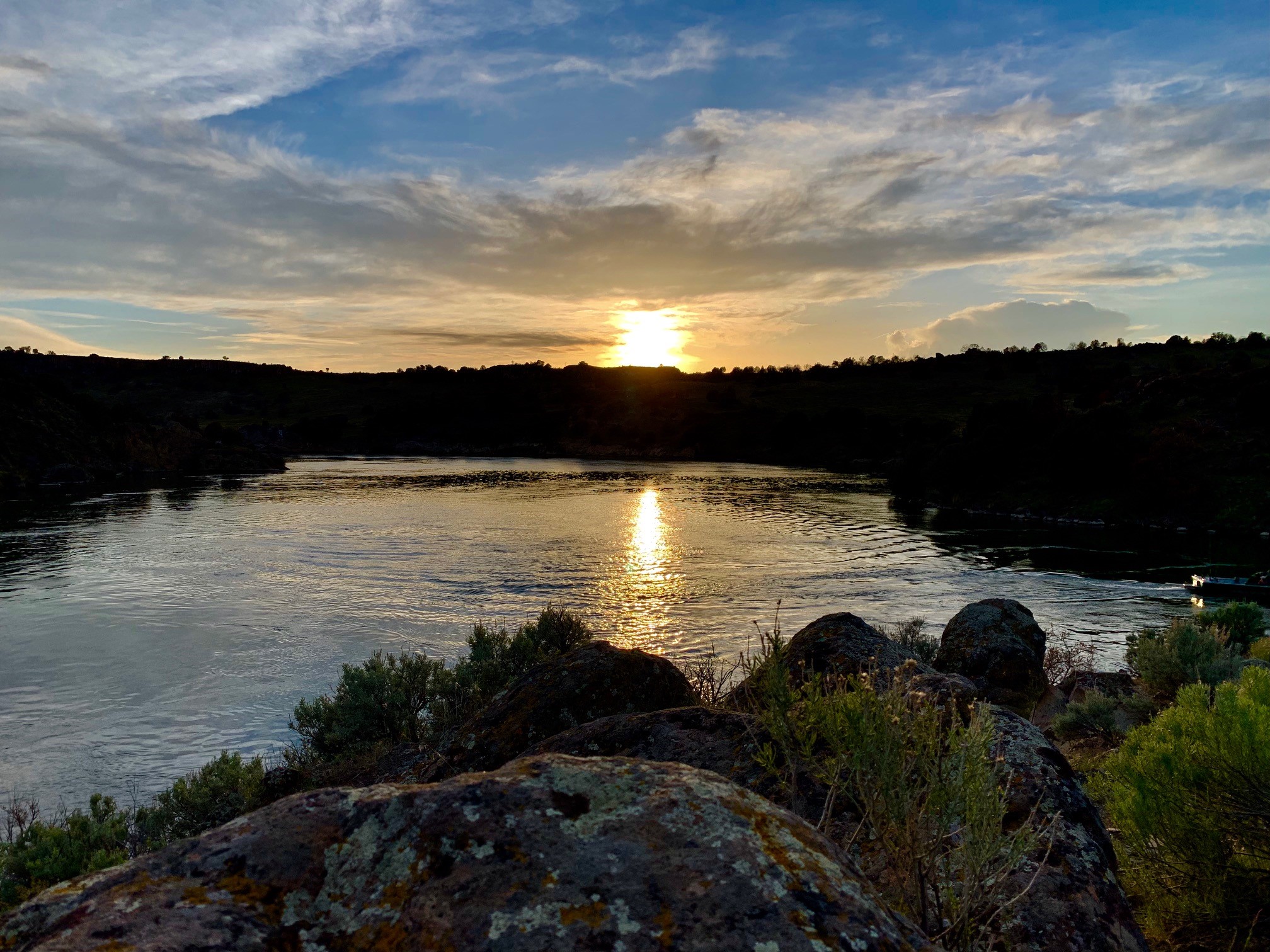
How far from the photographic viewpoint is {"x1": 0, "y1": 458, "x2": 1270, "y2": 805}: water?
1564 cm

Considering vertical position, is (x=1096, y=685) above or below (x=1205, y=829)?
below

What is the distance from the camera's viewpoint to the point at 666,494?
206 ft

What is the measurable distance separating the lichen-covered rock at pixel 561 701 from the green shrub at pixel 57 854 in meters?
2.83

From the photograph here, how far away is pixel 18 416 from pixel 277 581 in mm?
53429

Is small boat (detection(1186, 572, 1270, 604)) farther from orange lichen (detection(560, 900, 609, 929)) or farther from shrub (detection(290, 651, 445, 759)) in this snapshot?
orange lichen (detection(560, 900, 609, 929))

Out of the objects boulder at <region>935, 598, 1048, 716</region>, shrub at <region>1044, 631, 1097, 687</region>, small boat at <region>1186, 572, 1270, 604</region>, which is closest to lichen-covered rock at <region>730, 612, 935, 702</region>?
boulder at <region>935, 598, 1048, 716</region>

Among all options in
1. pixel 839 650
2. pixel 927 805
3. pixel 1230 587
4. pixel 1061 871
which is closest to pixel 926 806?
pixel 927 805

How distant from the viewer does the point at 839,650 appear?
769 centimetres

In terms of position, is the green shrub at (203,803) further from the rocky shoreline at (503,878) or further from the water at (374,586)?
the rocky shoreline at (503,878)

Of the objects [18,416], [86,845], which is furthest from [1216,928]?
[18,416]

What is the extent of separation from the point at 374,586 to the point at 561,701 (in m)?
22.7

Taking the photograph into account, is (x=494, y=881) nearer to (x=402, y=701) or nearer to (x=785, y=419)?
(x=402, y=701)

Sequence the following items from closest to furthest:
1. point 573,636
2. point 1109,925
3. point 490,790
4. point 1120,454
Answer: point 490,790 < point 1109,925 < point 573,636 < point 1120,454

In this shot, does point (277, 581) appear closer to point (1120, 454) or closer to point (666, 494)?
point (666, 494)
